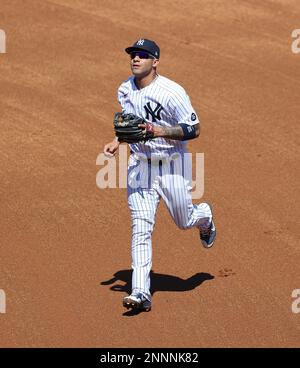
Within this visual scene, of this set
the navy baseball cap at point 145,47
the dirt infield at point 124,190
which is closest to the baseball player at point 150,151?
the navy baseball cap at point 145,47

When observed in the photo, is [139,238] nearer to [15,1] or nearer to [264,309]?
[264,309]

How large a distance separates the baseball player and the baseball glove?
5 cm

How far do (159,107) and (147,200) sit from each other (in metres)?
0.81

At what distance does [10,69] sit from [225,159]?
4260 millimetres

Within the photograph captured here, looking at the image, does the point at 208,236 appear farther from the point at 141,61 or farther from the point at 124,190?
the point at 124,190

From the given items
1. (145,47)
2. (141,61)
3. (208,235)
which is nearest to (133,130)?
(141,61)

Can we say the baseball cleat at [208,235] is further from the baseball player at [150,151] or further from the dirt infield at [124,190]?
the baseball player at [150,151]

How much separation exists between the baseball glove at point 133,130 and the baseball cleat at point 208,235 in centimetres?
143

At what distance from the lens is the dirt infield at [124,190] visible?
8922mm

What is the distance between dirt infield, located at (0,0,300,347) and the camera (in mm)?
8922

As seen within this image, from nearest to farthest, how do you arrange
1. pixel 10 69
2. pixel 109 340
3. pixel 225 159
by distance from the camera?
pixel 109 340 → pixel 225 159 → pixel 10 69

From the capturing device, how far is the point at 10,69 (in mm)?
15422

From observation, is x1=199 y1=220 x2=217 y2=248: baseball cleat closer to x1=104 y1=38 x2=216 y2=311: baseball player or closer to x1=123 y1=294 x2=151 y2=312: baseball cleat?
x1=104 y1=38 x2=216 y2=311: baseball player

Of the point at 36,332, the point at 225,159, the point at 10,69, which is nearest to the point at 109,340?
the point at 36,332
